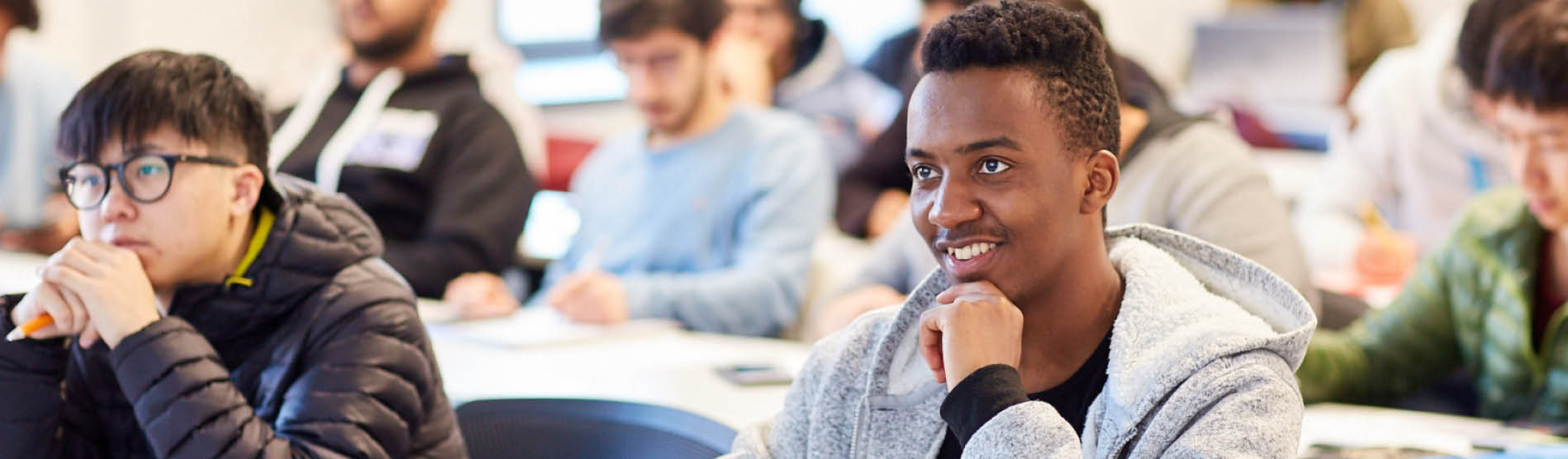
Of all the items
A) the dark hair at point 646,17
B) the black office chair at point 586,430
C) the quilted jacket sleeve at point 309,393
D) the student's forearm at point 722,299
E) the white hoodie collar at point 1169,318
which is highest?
the dark hair at point 646,17

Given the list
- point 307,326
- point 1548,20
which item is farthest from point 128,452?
point 1548,20

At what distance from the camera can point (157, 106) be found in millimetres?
1479

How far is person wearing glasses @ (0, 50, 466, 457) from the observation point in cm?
143

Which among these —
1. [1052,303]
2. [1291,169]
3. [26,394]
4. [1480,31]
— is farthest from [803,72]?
[1052,303]

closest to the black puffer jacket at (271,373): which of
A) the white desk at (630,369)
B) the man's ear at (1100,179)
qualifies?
the white desk at (630,369)

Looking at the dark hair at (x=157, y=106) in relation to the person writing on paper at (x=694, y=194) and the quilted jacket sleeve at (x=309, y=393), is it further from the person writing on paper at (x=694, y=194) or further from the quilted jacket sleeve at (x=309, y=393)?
the person writing on paper at (x=694, y=194)

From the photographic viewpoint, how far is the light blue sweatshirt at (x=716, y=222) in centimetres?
288

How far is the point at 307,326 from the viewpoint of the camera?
59.9 inches

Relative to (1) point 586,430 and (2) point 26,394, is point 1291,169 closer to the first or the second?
(1) point 586,430

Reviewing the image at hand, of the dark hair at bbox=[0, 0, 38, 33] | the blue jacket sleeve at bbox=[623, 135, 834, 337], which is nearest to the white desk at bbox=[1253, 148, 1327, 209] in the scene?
the blue jacket sleeve at bbox=[623, 135, 834, 337]

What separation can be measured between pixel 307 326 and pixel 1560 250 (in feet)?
5.77

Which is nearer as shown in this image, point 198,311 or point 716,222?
point 198,311

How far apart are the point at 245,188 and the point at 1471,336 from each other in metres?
1.76

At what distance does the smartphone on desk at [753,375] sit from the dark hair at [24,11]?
2335 millimetres
